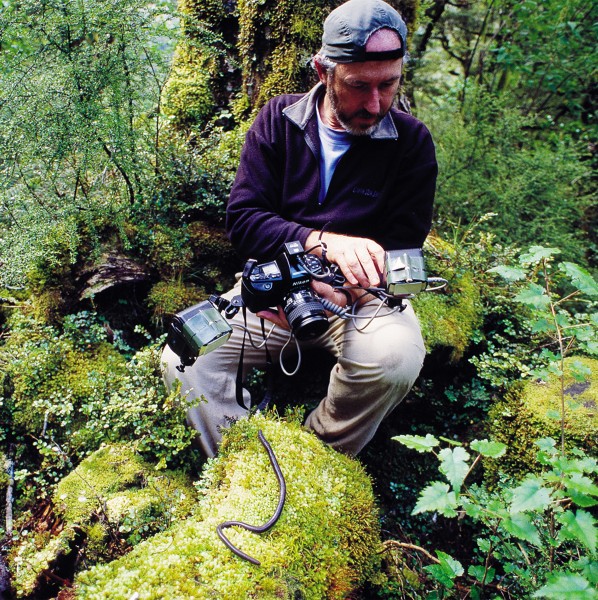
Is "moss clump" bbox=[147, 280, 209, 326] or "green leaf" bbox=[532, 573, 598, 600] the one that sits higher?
"green leaf" bbox=[532, 573, 598, 600]

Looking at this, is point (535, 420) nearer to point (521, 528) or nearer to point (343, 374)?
point (343, 374)

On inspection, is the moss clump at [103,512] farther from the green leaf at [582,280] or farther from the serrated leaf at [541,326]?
the green leaf at [582,280]

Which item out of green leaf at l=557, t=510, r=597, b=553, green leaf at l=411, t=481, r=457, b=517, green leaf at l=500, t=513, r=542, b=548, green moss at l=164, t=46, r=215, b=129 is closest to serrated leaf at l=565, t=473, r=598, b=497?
green leaf at l=557, t=510, r=597, b=553

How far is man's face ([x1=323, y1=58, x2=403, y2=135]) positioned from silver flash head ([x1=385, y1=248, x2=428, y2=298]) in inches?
32.2

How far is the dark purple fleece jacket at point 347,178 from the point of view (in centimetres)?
259

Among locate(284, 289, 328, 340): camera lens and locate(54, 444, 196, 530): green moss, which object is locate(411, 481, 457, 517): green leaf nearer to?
locate(284, 289, 328, 340): camera lens

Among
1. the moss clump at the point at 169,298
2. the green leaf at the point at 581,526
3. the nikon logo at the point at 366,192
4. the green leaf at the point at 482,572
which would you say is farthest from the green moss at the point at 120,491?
the nikon logo at the point at 366,192

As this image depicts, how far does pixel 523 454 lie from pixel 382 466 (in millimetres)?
831

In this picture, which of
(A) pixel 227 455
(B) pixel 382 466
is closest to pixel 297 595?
(A) pixel 227 455

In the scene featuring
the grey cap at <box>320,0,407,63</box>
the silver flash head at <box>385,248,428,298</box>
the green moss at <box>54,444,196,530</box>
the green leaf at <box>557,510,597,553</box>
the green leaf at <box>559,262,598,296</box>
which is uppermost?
the grey cap at <box>320,0,407,63</box>

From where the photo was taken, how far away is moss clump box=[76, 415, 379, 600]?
1568mm

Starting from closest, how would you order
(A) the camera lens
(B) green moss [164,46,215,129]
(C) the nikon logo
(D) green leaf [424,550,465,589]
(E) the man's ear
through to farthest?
(D) green leaf [424,550,465,589] < (A) the camera lens < (E) the man's ear < (C) the nikon logo < (B) green moss [164,46,215,129]

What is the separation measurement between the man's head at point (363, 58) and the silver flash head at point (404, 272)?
83 centimetres

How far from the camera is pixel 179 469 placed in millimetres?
2488
